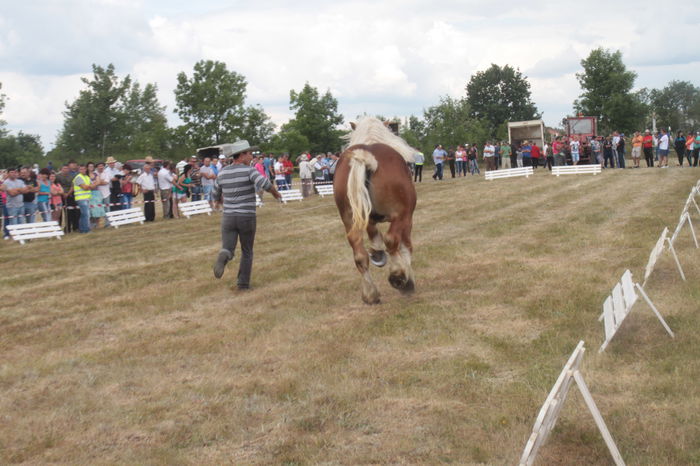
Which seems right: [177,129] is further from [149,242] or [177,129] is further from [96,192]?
[149,242]

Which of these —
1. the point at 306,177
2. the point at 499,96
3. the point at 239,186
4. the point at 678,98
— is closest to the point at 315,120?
the point at 499,96

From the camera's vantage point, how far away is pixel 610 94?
69500 mm

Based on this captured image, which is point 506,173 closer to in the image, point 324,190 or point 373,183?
point 324,190

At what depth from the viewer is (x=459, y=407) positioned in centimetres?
500

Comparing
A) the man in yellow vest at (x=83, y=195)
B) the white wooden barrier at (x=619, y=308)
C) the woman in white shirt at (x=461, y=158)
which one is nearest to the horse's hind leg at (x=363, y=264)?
the white wooden barrier at (x=619, y=308)

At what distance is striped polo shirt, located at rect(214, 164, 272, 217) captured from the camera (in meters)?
9.52

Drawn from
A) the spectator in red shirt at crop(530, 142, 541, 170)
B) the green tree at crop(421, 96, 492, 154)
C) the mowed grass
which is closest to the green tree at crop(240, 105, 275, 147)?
the green tree at crop(421, 96, 492, 154)

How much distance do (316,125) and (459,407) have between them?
71190 millimetres

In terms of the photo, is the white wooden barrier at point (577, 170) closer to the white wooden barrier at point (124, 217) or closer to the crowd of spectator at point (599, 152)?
the crowd of spectator at point (599, 152)

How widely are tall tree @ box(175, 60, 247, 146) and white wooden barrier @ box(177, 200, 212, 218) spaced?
52971 millimetres

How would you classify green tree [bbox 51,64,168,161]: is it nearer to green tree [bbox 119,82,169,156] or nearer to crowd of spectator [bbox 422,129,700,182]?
green tree [bbox 119,82,169,156]

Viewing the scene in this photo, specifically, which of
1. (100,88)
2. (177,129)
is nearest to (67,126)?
(100,88)

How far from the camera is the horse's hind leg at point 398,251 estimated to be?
26.5 ft

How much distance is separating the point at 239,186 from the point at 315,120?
217 ft
